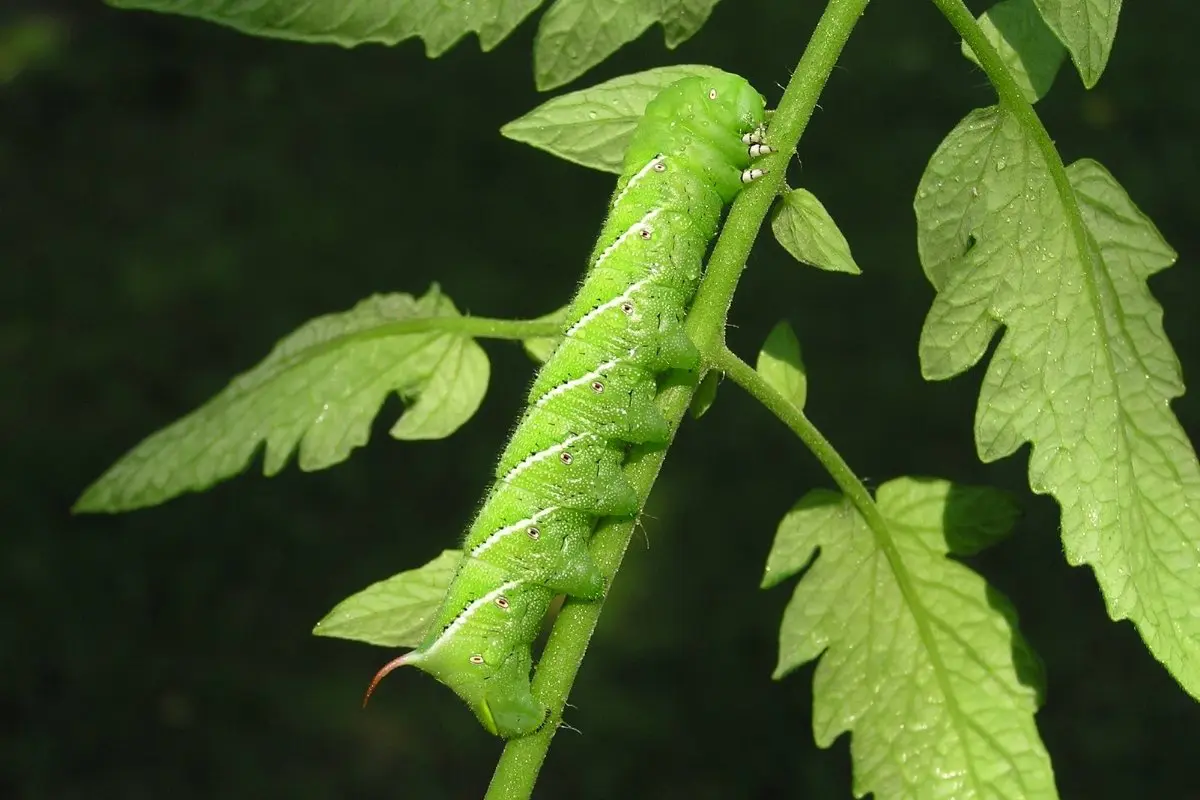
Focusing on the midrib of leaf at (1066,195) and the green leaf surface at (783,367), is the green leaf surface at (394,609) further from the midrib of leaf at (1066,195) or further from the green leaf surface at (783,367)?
the midrib of leaf at (1066,195)

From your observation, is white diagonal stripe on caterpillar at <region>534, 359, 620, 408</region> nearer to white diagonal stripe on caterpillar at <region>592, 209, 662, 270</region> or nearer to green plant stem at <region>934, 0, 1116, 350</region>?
white diagonal stripe on caterpillar at <region>592, 209, 662, 270</region>

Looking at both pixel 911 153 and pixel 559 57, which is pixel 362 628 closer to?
pixel 559 57

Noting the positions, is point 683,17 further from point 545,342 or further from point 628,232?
point 545,342

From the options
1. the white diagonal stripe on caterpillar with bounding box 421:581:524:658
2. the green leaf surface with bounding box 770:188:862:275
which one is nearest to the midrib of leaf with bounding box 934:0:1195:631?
the green leaf surface with bounding box 770:188:862:275

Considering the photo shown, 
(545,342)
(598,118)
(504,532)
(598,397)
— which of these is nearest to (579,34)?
(598,118)

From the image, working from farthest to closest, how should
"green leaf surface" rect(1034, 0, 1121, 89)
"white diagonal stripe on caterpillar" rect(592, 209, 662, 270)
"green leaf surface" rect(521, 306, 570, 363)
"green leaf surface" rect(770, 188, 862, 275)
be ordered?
"green leaf surface" rect(521, 306, 570, 363) → "white diagonal stripe on caterpillar" rect(592, 209, 662, 270) → "green leaf surface" rect(770, 188, 862, 275) → "green leaf surface" rect(1034, 0, 1121, 89)
